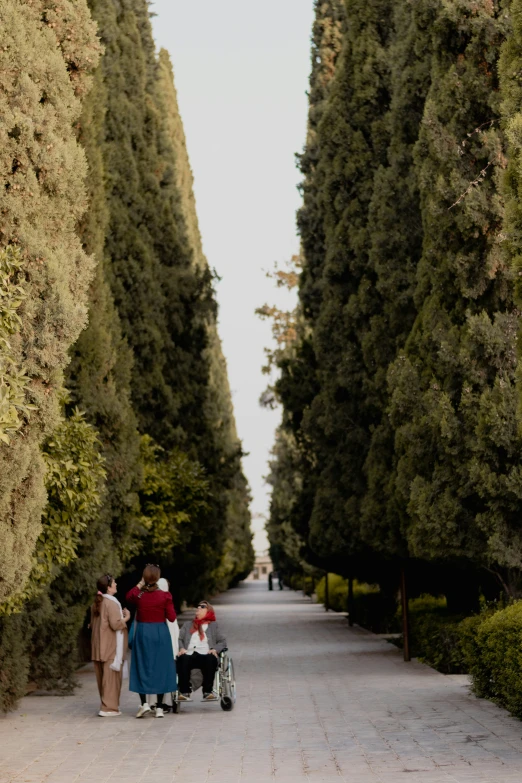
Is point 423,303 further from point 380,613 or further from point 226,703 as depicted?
point 380,613

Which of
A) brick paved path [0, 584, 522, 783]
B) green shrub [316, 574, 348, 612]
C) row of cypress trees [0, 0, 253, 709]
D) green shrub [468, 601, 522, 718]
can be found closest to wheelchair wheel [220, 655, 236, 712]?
brick paved path [0, 584, 522, 783]

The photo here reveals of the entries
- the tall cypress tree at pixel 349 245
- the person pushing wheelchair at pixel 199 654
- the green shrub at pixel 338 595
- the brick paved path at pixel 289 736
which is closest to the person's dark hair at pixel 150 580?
the person pushing wheelchair at pixel 199 654

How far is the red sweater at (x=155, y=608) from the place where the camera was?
500 inches

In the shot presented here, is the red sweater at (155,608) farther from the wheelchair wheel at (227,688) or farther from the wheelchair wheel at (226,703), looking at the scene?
the wheelchair wheel at (226,703)

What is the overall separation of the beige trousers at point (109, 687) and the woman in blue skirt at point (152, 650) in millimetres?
220

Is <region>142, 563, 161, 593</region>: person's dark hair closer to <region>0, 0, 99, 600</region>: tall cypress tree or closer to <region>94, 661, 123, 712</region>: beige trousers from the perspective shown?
<region>94, 661, 123, 712</region>: beige trousers

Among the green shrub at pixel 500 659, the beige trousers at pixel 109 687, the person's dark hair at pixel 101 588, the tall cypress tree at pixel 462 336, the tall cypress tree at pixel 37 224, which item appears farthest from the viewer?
the tall cypress tree at pixel 462 336

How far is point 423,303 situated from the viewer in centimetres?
1747

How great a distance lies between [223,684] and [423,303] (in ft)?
23.9

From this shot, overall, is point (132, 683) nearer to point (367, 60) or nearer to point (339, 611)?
point (367, 60)

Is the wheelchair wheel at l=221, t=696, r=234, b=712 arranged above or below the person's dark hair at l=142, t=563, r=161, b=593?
below

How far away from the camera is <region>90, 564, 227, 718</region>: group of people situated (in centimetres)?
1248

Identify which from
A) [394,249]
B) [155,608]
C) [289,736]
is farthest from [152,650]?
[394,249]

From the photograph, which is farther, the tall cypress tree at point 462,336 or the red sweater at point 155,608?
the tall cypress tree at point 462,336
